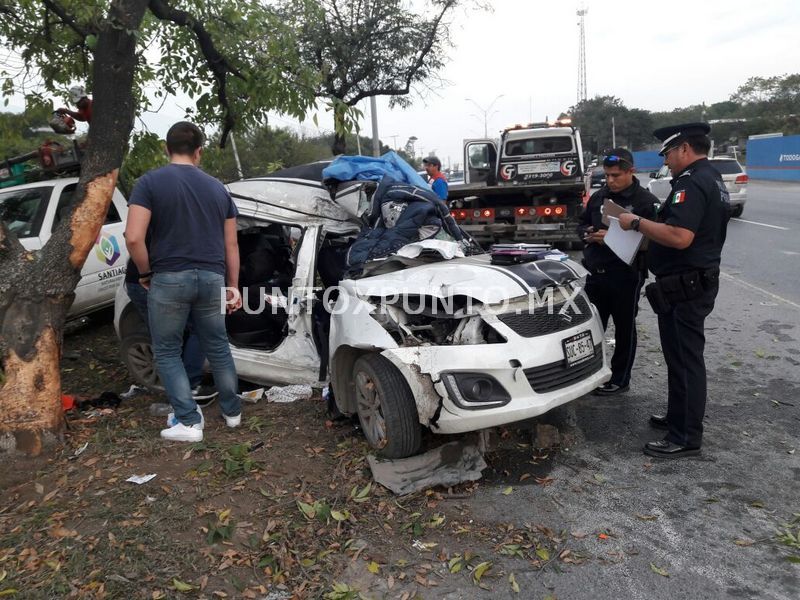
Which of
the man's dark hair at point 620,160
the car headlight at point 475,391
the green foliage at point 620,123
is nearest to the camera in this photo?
the car headlight at point 475,391

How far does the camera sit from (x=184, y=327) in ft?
12.3


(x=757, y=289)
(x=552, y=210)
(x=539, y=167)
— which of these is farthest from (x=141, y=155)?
(x=539, y=167)

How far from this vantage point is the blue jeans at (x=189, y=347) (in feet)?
13.9

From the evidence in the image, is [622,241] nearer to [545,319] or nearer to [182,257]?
[545,319]

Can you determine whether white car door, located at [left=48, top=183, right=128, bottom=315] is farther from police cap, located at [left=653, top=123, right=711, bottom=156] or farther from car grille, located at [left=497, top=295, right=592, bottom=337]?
police cap, located at [left=653, top=123, right=711, bottom=156]

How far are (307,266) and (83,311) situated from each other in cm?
351

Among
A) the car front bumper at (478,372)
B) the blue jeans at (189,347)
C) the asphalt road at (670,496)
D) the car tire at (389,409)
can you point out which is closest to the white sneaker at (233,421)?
the blue jeans at (189,347)

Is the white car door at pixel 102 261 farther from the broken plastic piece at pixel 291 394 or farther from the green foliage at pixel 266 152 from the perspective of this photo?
the broken plastic piece at pixel 291 394

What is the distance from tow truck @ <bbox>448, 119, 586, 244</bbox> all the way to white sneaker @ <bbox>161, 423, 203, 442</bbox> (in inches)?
315

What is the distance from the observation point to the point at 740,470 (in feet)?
11.0

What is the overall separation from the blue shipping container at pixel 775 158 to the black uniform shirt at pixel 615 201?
30.2 meters

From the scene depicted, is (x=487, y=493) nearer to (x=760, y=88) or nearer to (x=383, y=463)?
(x=383, y=463)

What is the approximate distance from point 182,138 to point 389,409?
2031 millimetres

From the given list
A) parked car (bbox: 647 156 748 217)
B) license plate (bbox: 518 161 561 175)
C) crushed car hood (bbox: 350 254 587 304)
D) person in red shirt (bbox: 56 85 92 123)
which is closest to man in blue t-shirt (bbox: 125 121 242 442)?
crushed car hood (bbox: 350 254 587 304)
